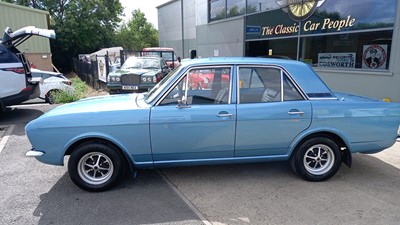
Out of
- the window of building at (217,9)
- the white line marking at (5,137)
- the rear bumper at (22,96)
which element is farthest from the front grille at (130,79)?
the window of building at (217,9)

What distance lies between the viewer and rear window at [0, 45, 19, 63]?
7.34 m

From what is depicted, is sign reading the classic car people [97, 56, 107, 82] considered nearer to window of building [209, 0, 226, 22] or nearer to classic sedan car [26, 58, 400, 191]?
window of building [209, 0, 226, 22]

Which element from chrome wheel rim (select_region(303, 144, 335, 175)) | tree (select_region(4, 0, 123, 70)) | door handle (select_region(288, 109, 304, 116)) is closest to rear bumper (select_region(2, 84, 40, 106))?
door handle (select_region(288, 109, 304, 116))

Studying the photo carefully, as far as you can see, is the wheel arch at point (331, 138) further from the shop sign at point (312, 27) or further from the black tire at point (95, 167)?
the shop sign at point (312, 27)

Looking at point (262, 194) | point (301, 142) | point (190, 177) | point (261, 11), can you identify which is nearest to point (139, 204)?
point (190, 177)

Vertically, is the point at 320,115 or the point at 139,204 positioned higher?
the point at 320,115

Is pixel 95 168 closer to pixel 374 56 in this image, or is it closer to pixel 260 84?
pixel 260 84

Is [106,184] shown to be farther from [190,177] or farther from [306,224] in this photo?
[306,224]

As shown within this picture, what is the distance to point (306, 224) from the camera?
3.08 meters

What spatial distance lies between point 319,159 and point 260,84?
1.31 meters

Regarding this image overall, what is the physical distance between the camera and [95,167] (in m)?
3.79

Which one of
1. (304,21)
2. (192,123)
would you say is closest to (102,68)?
(304,21)

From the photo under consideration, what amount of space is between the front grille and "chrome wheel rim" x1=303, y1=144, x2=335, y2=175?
7.31 m

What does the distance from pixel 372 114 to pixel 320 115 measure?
28.7 inches
